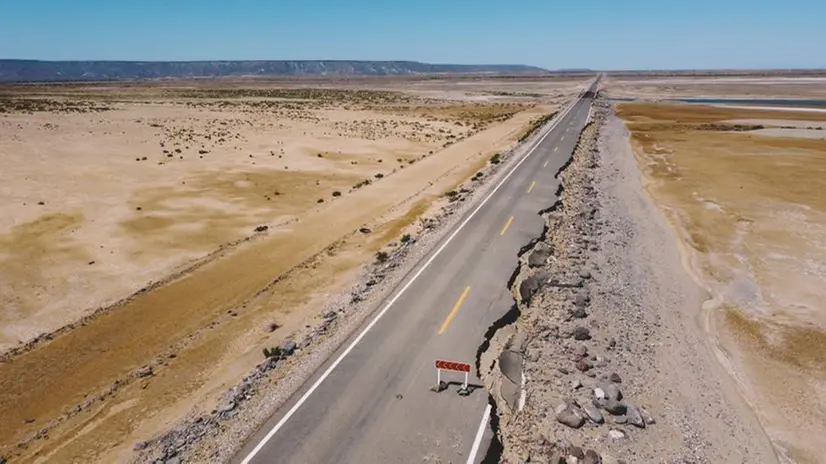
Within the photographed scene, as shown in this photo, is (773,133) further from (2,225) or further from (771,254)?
(2,225)

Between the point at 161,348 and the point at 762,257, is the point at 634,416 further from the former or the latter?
the point at 762,257

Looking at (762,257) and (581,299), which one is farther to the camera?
(762,257)

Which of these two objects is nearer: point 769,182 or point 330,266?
point 330,266

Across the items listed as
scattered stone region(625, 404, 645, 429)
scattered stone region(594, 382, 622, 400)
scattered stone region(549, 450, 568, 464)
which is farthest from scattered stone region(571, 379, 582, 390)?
scattered stone region(549, 450, 568, 464)

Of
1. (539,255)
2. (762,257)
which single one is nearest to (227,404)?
(539,255)

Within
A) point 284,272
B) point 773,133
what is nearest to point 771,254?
point 284,272

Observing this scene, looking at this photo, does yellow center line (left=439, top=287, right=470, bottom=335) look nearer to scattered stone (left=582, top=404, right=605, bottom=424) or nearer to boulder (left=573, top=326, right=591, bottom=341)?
boulder (left=573, top=326, right=591, bottom=341)
